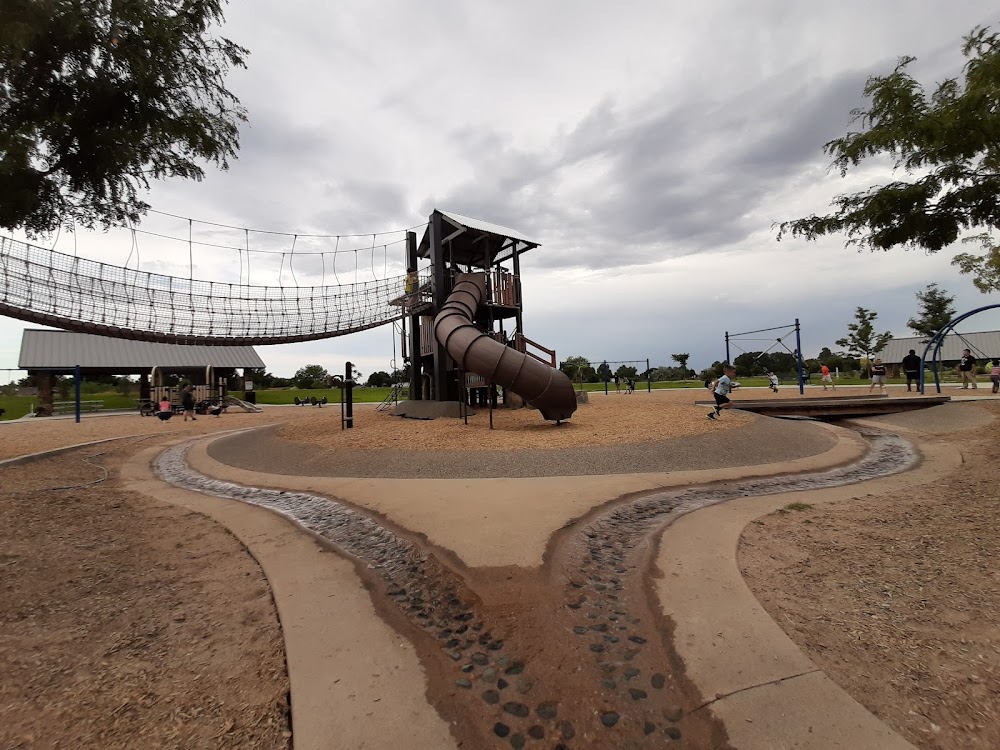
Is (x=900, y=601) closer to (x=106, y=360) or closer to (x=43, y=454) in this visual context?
(x=43, y=454)

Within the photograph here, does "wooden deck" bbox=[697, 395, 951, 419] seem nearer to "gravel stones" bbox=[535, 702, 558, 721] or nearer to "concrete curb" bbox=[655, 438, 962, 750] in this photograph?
"concrete curb" bbox=[655, 438, 962, 750]

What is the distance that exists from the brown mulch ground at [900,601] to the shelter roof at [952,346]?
49428 mm

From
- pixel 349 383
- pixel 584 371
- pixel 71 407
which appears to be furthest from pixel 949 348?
pixel 71 407

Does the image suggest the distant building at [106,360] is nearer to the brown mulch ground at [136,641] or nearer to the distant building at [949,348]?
the brown mulch ground at [136,641]

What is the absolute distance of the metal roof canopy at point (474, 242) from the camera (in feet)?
60.0

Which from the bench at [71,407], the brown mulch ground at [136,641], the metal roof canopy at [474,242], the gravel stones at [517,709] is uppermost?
the metal roof canopy at [474,242]

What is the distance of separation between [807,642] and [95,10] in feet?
28.4

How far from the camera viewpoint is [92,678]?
8.38 ft

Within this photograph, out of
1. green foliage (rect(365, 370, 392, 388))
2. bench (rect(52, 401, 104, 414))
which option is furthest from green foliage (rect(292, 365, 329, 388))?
bench (rect(52, 401, 104, 414))

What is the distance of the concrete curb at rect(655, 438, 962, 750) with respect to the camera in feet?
6.81

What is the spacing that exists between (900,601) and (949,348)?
201 feet

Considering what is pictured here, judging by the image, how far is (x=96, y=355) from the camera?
109 ft

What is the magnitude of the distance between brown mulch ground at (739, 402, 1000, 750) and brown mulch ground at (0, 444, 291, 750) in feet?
10.0

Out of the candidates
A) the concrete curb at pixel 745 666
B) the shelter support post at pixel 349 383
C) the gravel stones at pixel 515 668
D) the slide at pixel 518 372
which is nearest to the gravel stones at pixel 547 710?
the gravel stones at pixel 515 668
